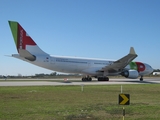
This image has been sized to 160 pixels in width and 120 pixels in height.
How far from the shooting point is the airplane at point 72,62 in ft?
128

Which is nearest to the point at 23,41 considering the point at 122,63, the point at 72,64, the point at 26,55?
the point at 26,55

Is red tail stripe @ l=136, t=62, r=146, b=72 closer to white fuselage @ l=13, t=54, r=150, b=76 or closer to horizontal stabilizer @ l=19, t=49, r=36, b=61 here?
white fuselage @ l=13, t=54, r=150, b=76

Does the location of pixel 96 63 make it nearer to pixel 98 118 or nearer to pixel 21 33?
pixel 21 33

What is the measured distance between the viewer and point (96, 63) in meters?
46.8

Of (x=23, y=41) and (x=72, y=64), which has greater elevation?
(x=23, y=41)

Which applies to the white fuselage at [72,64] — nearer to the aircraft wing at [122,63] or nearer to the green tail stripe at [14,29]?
the aircraft wing at [122,63]

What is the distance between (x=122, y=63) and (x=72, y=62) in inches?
352

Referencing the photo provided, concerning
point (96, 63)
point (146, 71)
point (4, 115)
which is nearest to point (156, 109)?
point (4, 115)

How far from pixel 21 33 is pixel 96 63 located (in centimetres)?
1568

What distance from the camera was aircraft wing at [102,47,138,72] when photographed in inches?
1614

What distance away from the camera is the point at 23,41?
39.4 metres

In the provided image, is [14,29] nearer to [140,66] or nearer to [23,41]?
[23,41]

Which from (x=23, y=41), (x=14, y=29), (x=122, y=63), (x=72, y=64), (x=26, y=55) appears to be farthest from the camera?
(x=72, y=64)

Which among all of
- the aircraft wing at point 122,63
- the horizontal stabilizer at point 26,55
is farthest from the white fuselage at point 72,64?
the aircraft wing at point 122,63
